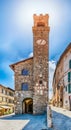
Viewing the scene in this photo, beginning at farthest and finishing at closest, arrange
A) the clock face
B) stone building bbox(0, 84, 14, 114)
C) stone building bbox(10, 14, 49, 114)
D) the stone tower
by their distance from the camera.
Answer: stone building bbox(0, 84, 14, 114) → the clock face → stone building bbox(10, 14, 49, 114) → the stone tower

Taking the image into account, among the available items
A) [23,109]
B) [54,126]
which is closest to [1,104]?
[23,109]

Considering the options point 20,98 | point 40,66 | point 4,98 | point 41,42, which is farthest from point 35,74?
point 4,98

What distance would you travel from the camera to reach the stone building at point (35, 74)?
33906 mm

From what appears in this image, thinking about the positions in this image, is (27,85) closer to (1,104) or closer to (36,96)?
(36,96)

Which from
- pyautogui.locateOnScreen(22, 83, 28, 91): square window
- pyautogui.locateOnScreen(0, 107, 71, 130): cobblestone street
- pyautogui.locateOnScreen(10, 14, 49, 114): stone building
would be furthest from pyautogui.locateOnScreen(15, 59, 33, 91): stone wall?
pyautogui.locateOnScreen(0, 107, 71, 130): cobblestone street

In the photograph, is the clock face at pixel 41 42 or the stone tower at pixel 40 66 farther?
the clock face at pixel 41 42

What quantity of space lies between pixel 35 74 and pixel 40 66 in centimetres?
151

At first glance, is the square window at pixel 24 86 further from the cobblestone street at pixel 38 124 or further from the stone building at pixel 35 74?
the cobblestone street at pixel 38 124

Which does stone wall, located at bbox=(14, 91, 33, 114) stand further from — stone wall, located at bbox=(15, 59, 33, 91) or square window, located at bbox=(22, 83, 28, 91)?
stone wall, located at bbox=(15, 59, 33, 91)

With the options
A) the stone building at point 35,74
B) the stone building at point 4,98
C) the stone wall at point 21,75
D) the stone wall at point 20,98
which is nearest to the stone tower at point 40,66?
the stone building at point 35,74

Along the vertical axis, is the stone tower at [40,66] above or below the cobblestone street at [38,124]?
above

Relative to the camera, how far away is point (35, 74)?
3425 cm

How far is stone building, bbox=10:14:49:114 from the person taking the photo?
3391cm

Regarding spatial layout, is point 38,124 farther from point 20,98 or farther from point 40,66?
point 40,66
